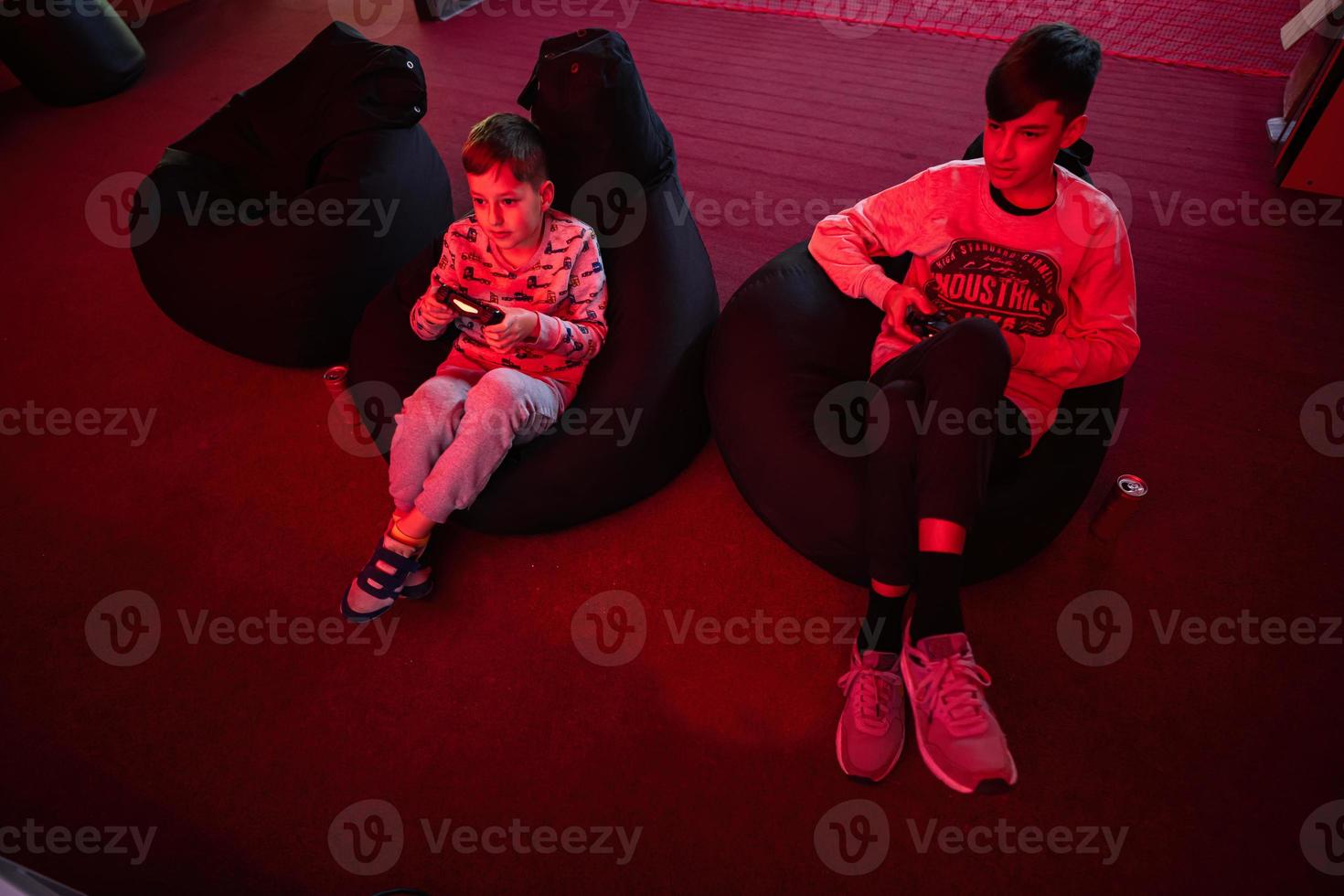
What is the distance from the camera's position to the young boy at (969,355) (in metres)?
1.33

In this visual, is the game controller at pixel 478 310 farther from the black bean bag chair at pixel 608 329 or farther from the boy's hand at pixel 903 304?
the boy's hand at pixel 903 304

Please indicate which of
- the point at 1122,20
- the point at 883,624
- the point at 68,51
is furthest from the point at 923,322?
the point at 68,51

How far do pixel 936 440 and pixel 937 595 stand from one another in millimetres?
284

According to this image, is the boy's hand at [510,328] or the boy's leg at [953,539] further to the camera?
the boy's hand at [510,328]

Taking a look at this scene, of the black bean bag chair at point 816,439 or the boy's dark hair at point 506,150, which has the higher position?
the boy's dark hair at point 506,150

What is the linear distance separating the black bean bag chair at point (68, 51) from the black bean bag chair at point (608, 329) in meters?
2.92

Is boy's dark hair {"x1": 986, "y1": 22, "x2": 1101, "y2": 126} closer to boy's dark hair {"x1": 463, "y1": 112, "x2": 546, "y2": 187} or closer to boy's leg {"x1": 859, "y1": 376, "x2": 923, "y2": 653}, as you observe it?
boy's leg {"x1": 859, "y1": 376, "x2": 923, "y2": 653}

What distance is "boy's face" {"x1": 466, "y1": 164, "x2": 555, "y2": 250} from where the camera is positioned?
1.51 m

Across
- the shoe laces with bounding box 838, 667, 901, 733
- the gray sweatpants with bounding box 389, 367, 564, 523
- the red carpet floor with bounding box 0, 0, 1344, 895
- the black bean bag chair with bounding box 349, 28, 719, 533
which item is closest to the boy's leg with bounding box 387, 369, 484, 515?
the gray sweatpants with bounding box 389, 367, 564, 523

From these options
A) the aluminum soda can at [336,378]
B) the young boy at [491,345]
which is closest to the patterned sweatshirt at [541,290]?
the young boy at [491,345]

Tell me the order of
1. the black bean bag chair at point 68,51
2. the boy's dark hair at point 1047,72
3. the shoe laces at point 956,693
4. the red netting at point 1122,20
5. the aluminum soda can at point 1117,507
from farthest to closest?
1. the red netting at point 1122,20
2. the black bean bag chair at point 68,51
3. the aluminum soda can at point 1117,507
4. the shoe laces at point 956,693
5. the boy's dark hair at point 1047,72

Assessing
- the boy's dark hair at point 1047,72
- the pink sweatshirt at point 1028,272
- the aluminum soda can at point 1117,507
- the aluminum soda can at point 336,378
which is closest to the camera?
the boy's dark hair at point 1047,72

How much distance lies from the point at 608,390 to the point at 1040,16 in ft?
13.0

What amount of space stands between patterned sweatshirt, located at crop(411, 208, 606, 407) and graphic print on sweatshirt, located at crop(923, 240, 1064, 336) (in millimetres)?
755
